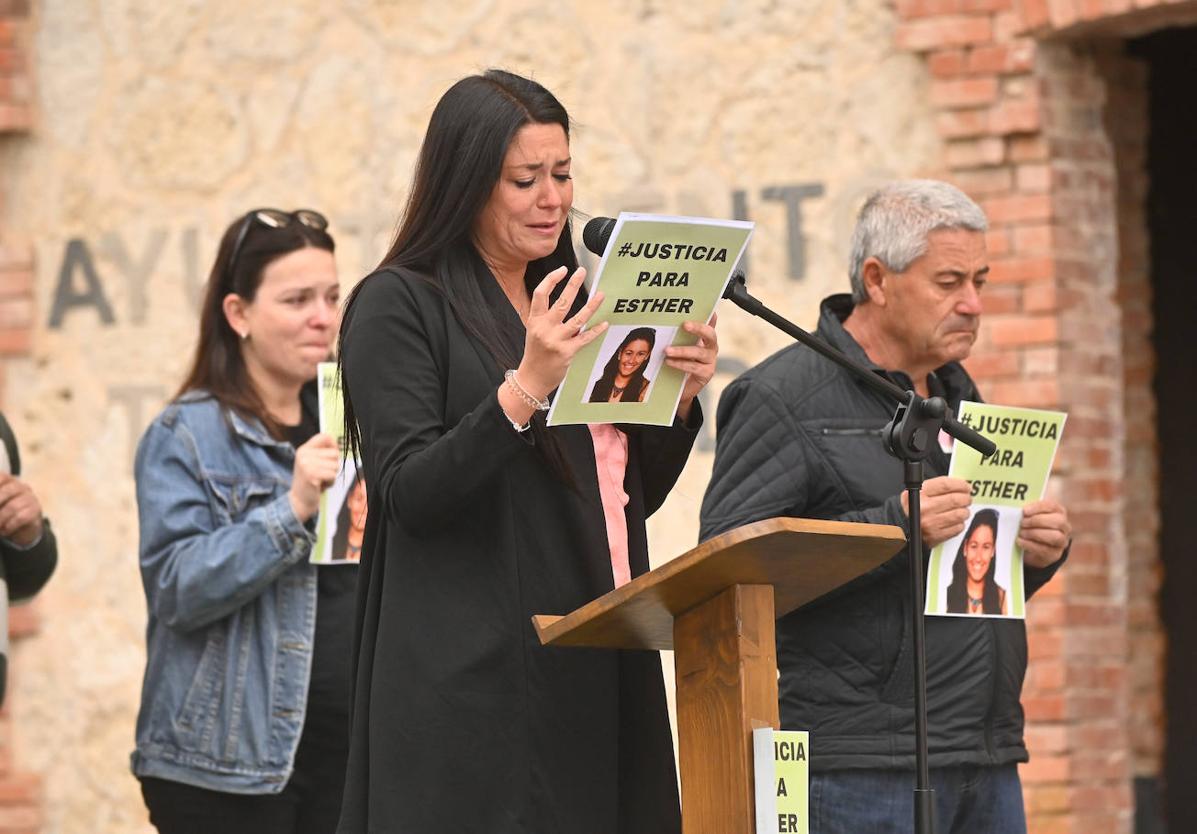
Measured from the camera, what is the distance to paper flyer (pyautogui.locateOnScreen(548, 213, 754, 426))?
293 centimetres

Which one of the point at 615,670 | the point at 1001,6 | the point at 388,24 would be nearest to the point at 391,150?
the point at 388,24

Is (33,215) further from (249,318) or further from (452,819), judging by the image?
(452,819)

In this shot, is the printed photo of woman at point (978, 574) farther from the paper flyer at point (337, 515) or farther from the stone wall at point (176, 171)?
the stone wall at point (176, 171)

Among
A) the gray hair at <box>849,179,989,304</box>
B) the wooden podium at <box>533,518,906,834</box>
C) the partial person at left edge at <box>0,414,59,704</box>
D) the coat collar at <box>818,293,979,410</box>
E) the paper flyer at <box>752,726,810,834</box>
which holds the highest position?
the gray hair at <box>849,179,989,304</box>

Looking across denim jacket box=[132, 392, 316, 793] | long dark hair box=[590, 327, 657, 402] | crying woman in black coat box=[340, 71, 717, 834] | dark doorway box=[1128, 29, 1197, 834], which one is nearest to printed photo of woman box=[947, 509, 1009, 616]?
crying woman in black coat box=[340, 71, 717, 834]

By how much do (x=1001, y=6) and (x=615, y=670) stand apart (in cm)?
368

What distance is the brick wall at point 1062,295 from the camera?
20.3 feet

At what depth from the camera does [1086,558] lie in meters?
6.25

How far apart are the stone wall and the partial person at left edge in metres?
2.43

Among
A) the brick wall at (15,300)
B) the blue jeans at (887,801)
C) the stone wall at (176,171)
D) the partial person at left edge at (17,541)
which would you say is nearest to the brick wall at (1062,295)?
the stone wall at (176,171)

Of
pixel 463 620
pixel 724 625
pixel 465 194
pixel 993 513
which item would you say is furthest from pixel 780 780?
pixel 993 513

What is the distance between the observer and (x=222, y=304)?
15.8 ft

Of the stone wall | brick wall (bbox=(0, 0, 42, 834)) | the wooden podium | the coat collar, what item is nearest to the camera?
the wooden podium

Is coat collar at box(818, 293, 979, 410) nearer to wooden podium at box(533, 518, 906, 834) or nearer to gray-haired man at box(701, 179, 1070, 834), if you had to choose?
gray-haired man at box(701, 179, 1070, 834)
